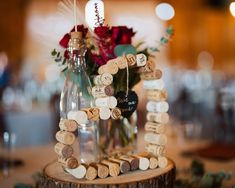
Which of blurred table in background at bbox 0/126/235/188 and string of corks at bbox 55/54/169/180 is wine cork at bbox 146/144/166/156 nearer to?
string of corks at bbox 55/54/169/180

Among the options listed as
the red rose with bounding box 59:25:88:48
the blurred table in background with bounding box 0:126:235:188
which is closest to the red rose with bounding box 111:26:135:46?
the red rose with bounding box 59:25:88:48

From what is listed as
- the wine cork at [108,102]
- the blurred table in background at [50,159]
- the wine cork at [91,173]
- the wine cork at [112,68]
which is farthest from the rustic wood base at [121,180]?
the blurred table in background at [50,159]

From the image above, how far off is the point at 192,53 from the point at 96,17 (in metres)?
8.67

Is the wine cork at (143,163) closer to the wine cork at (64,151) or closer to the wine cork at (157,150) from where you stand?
the wine cork at (157,150)

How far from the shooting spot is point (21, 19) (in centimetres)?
714

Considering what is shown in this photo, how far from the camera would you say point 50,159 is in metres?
2.21

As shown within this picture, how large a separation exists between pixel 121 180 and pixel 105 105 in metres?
0.24

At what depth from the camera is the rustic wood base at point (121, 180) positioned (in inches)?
49.6

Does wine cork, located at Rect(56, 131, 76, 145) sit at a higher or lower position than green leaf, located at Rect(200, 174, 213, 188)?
higher

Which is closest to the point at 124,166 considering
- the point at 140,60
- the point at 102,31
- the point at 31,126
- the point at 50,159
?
the point at 140,60

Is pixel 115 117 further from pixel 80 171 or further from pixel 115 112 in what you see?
pixel 80 171

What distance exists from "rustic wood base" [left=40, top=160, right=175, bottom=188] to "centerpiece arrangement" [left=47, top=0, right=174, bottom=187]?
1cm

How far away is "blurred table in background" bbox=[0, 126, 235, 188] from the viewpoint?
73.7 inches

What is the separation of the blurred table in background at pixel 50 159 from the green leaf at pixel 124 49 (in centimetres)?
73
